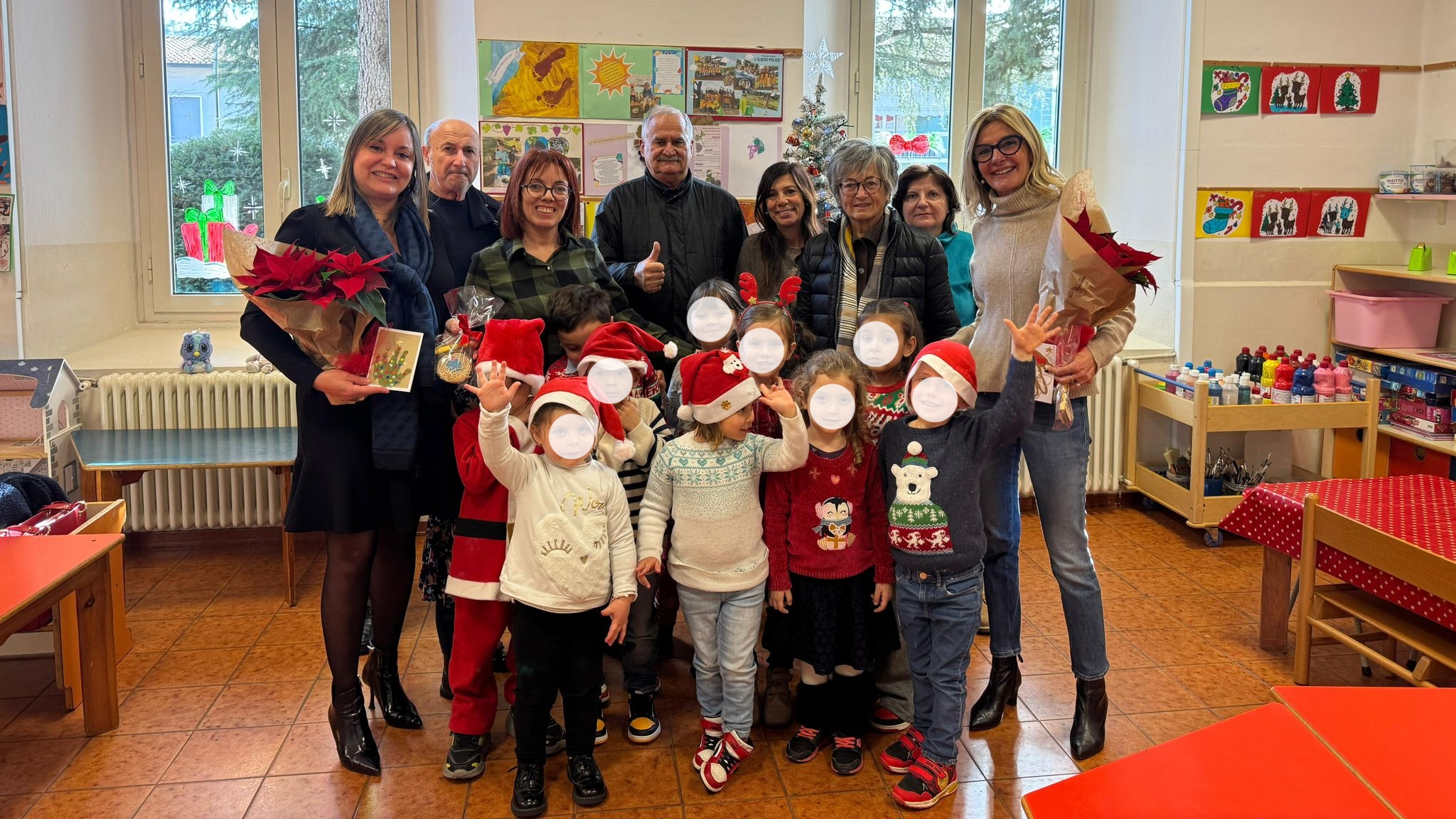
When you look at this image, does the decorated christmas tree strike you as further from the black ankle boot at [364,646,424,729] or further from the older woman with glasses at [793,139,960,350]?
the black ankle boot at [364,646,424,729]

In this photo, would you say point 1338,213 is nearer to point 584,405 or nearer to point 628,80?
point 628,80

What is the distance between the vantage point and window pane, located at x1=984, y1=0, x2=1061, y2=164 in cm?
516

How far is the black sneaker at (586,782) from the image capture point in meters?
2.43

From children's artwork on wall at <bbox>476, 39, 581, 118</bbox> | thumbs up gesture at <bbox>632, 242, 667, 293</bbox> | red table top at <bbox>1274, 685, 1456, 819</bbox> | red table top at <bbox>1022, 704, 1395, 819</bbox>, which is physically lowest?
red table top at <bbox>1022, 704, 1395, 819</bbox>

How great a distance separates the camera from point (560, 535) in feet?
7.54

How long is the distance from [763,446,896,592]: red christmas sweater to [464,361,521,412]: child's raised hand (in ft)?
2.22

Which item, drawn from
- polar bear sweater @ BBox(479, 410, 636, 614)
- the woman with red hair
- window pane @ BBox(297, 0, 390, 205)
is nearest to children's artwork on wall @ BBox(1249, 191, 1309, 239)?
the woman with red hair

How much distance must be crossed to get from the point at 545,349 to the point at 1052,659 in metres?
1.72

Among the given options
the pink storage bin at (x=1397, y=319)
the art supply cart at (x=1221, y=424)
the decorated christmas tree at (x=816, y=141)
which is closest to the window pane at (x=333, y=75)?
the decorated christmas tree at (x=816, y=141)

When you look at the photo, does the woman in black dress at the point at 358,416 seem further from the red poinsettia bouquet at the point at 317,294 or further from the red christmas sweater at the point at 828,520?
the red christmas sweater at the point at 828,520

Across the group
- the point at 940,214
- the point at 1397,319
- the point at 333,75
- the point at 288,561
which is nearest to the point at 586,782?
the point at 288,561

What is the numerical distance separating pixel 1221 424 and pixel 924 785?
245cm

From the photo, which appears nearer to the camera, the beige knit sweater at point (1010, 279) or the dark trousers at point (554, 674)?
the dark trousers at point (554, 674)

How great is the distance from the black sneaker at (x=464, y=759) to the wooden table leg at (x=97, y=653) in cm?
95
